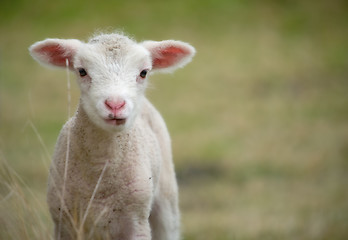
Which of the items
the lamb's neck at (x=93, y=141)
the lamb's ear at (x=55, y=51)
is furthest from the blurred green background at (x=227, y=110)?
the lamb's ear at (x=55, y=51)

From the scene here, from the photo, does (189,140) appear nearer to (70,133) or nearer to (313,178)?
(313,178)

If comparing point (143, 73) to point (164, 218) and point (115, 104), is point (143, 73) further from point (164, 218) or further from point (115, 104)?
point (164, 218)

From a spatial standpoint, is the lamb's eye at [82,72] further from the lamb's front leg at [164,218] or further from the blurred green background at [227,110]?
the lamb's front leg at [164,218]

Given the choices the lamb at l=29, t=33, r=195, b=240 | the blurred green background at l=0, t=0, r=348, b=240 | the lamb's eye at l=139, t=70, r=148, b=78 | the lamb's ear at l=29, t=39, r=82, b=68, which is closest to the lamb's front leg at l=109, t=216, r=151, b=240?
the lamb at l=29, t=33, r=195, b=240

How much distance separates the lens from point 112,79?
5.75 meters

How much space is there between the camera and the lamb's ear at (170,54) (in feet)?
21.4

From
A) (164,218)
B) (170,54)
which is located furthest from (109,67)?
(164,218)

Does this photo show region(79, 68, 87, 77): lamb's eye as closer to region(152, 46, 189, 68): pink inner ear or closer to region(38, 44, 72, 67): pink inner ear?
region(38, 44, 72, 67): pink inner ear

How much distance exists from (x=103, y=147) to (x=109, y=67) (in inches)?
31.7

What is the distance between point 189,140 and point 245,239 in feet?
32.0

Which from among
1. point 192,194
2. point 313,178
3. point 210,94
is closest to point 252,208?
point 192,194

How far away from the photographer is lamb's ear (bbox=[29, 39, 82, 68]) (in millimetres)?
6184

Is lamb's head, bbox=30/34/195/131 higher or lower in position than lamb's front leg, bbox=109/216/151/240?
higher

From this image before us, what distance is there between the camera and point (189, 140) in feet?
68.9
